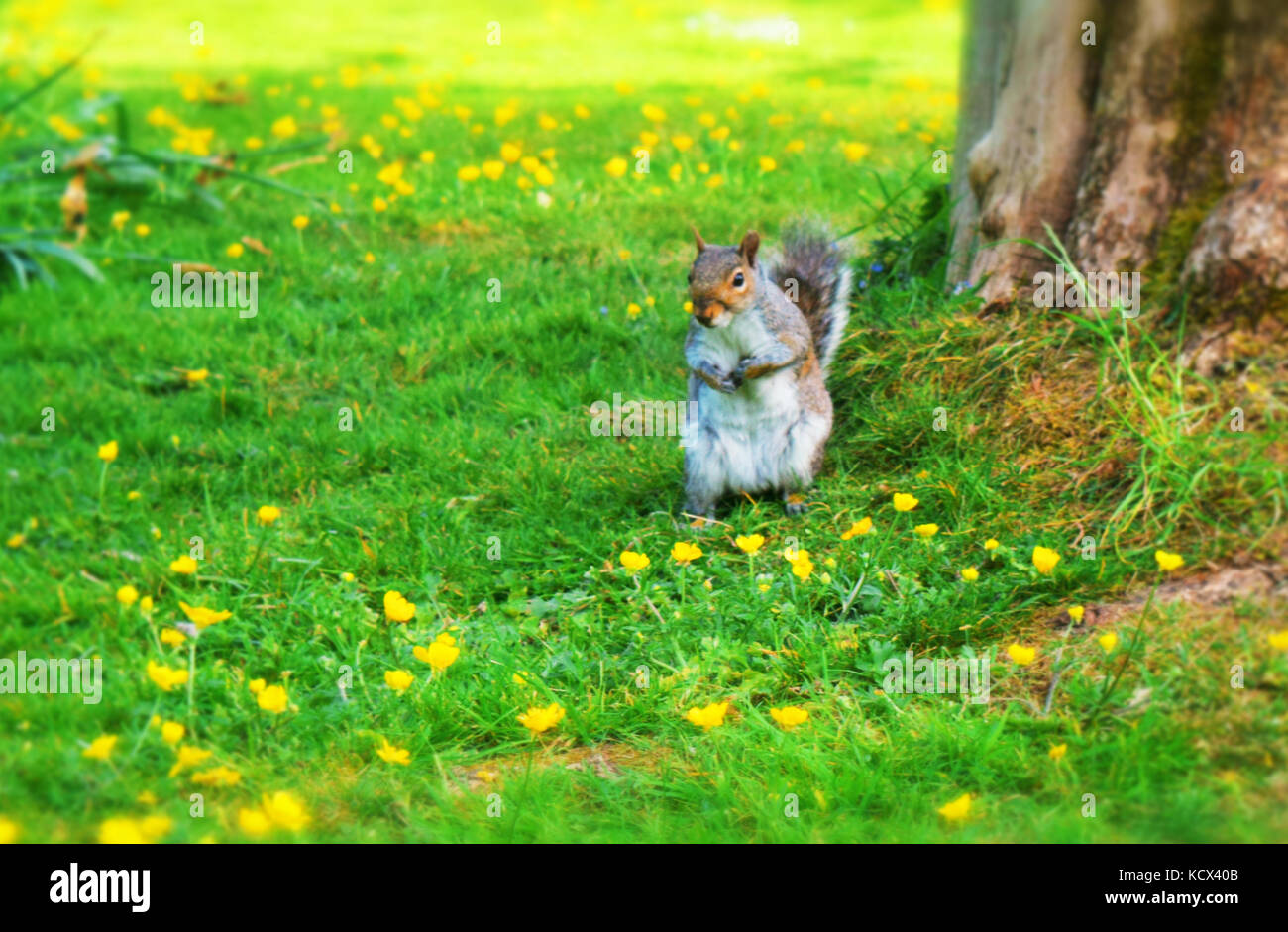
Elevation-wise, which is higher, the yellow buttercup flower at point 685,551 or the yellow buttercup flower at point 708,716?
the yellow buttercup flower at point 685,551

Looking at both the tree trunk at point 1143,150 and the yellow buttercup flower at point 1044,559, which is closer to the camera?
the yellow buttercup flower at point 1044,559

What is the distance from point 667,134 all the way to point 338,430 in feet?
12.1

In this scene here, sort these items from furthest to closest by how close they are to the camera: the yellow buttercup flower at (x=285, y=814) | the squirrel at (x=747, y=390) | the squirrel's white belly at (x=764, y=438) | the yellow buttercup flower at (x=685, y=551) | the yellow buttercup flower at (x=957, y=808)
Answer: the squirrel's white belly at (x=764, y=438), the squirrel at (x=747, y=390), the yellow buttercup flower at (x=685, y=551), the yellow buttercup flower at (x=957, y=808), the yellow buttercup flower at (x=285, y=814)

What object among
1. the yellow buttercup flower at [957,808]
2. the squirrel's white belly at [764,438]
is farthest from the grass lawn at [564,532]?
the squirrel's white belly at [764,438]

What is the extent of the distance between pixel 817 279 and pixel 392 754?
251 centimetres

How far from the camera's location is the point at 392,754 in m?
2.74

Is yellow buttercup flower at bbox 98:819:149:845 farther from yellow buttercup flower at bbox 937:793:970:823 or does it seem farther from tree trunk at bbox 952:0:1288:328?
tree trunk at bbox 952:0:1288:328

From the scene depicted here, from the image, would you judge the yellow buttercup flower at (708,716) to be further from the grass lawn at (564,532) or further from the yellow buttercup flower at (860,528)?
the yellow buttercup flower at (860,528)

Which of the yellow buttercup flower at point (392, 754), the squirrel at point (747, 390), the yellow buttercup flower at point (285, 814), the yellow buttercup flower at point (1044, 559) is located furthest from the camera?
the squirrel at point (747, 390)

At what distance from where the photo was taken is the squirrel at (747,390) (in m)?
3.85

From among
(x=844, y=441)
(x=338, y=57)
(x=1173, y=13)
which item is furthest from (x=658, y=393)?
(x=338, y=57)

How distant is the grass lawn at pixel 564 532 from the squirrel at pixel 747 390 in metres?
0.15

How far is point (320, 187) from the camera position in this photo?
701 cm

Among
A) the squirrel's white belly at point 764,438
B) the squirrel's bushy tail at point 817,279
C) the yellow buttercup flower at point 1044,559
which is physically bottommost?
the yellow buttercup flower at point 1044,559
